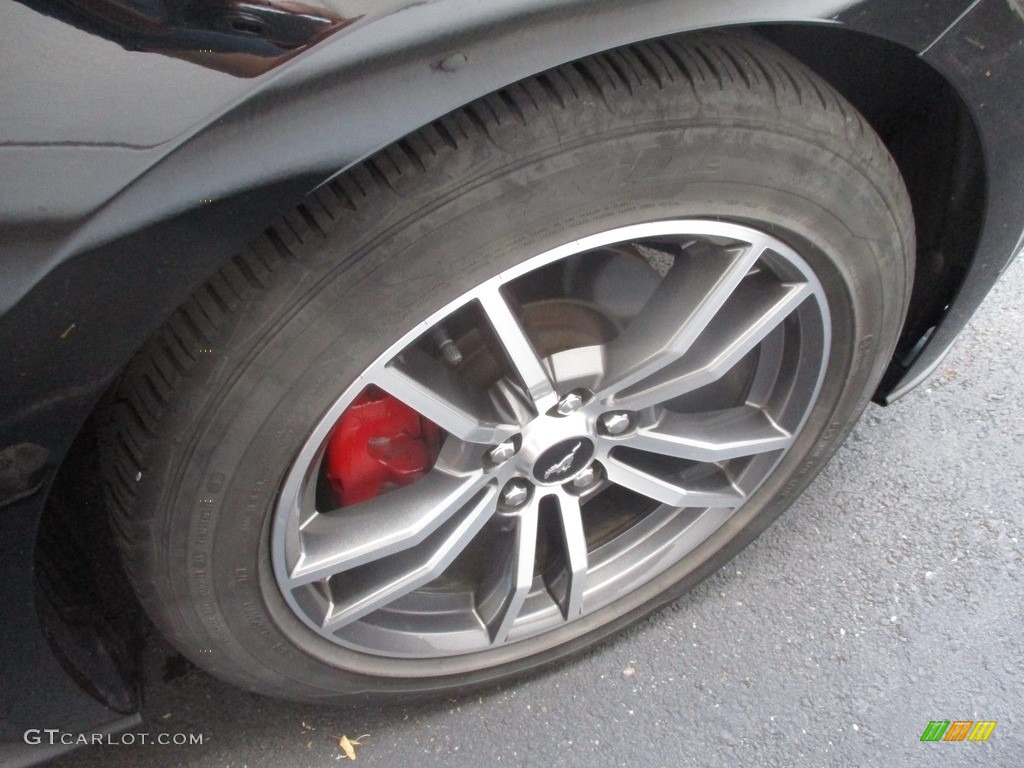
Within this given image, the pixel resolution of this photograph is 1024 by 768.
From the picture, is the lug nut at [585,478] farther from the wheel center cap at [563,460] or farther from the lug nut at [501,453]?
the lug nut at [501,453]

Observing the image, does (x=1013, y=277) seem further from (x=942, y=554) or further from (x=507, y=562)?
(x=507, y=562)

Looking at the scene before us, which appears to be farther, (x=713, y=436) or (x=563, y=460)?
(x=713, y=436)

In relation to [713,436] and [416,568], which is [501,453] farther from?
[713,436]

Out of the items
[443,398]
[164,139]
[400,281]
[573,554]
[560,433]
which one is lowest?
[573,554]

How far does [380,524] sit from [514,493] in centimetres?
17

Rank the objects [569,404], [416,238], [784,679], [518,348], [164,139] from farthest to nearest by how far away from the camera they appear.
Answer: [784,679] → [569,404] → [518,348] → [416,238] → [164,139]

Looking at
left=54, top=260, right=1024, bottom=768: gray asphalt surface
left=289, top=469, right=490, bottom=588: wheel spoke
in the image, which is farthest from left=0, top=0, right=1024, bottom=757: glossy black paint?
left=54, top=260, right=1024, bottom=768: gray asphalt surface

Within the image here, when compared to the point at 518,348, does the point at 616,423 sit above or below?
below

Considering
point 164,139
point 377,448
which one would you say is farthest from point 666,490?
point 164,139

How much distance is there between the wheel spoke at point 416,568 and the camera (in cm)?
101

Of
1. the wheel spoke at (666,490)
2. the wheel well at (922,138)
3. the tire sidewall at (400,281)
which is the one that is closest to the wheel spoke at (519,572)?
the wheel spoke at (666,490)

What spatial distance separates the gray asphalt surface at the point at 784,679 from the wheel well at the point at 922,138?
1.22 feet

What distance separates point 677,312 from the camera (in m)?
0.95

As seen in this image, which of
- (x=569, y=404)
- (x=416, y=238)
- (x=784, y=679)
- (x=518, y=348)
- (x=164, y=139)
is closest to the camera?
(x=164, y=139)
